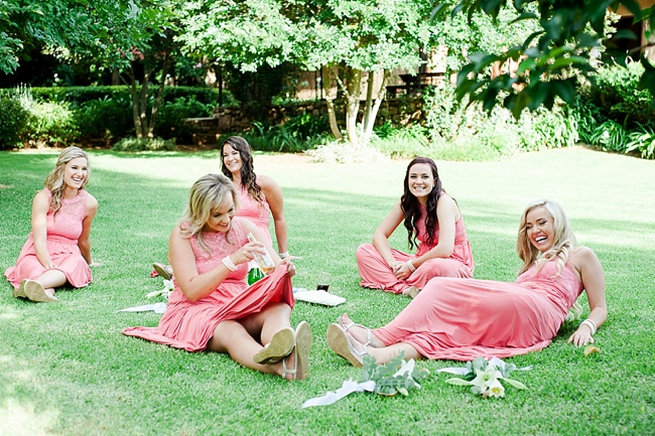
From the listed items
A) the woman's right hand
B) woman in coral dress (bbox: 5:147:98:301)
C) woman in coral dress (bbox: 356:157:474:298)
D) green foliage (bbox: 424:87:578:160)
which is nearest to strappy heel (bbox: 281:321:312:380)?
the woman's right hand

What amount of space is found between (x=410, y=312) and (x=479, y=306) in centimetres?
38

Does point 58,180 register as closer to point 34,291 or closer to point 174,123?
point 34,291

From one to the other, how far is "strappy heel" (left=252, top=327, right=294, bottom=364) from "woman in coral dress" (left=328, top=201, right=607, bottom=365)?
0.38 meters

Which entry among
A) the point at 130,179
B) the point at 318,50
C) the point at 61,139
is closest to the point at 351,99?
the point at 318,50

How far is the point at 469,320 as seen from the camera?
164 inches

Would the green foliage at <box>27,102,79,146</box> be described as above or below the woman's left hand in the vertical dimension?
above

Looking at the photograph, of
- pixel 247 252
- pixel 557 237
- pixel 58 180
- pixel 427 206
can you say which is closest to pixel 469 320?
pixel 557 237

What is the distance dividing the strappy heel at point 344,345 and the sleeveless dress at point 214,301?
0.37m

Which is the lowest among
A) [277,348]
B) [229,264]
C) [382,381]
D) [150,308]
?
[150,308]

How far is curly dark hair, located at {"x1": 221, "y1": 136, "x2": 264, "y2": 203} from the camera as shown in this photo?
6.42m

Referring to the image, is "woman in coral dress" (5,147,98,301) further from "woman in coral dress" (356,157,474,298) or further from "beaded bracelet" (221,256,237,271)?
"woman in coral dress" (356,157,474,298)

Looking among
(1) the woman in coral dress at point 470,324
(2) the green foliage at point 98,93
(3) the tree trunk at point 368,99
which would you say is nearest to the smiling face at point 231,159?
(1) the woman in coral dress at point 470,324

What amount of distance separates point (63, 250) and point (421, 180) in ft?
9.62

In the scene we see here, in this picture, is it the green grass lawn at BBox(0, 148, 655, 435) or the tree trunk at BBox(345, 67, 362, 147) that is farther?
the tree trunk at BBox(345, 67, 362, 147)
